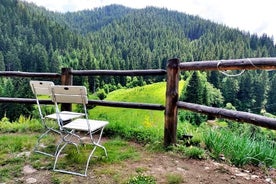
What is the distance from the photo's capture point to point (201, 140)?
4289mm

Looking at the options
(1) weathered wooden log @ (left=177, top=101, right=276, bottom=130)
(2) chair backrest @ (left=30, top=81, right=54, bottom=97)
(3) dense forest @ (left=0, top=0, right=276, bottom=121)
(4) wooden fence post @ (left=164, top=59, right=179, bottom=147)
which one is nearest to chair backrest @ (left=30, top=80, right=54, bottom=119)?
(2) chair backrest @ (left=30, top=81, right=54, bottom=97)

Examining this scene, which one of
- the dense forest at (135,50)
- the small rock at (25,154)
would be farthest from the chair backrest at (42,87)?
the dense forest at (135,50)

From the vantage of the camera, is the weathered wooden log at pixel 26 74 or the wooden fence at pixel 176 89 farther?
the weathered wooden log at pixel 26 74

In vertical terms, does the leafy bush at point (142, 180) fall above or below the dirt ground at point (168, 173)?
above

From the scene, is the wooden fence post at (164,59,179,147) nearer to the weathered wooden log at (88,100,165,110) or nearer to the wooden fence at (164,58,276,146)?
the wooden fence at (164,58,276,146)

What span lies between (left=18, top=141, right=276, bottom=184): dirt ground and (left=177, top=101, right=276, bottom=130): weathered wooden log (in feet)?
2.19

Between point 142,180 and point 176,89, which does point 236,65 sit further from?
point 142,180

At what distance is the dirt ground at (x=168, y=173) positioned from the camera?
10.2 ft

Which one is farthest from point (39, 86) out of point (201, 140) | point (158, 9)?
point (158, 9)

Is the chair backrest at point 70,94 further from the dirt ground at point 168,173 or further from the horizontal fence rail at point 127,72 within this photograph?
the horizontal fence rail at point 127,72

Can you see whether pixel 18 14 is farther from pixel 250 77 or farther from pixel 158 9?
pixel 158 9

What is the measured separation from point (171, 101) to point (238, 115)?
3.73 ft

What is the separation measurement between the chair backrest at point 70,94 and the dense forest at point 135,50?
23.5 meters

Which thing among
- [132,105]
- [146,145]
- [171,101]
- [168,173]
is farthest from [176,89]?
[168,173]
